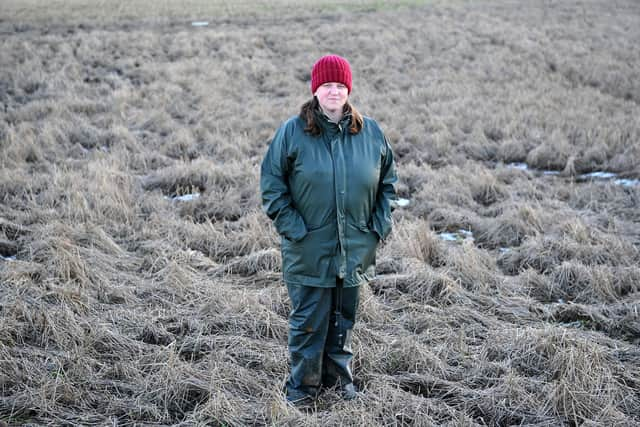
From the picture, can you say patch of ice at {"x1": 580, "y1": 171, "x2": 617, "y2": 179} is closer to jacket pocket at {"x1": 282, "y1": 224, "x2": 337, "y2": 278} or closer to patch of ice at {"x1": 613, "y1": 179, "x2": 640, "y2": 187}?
patch of ice at {"x1": 613, "y1": 179, "x2": 640, "y2": 187}

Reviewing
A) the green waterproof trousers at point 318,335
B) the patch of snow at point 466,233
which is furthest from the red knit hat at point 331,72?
the patch of snow at point 466,233

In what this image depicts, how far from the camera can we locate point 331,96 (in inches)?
123

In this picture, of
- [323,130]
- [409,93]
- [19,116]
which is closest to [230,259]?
[323,130]

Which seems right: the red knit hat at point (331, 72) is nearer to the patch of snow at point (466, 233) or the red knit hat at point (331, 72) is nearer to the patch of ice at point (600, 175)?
the patch of snow at point (466, 233)

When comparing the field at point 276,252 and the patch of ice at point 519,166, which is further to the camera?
the patch of ice at point 519,166

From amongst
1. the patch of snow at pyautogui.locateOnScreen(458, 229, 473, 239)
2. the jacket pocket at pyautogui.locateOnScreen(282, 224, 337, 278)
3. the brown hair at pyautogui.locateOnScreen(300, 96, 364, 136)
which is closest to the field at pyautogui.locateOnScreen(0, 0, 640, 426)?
the patch of snow at pyautogui.locateOnScreen(458, 229, 473, 239)

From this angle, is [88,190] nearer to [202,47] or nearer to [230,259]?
[230,259]

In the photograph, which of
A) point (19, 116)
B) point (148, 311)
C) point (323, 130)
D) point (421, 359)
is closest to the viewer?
point (323, 130)

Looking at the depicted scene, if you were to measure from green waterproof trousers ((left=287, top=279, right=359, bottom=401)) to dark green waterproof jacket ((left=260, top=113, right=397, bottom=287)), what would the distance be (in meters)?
0.12

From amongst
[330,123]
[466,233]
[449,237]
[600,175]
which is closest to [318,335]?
[330,123]

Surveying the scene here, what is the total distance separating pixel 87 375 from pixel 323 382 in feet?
4.72

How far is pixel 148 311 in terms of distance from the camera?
4.47 metres

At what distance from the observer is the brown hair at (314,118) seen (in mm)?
3100

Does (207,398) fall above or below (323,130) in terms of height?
below
